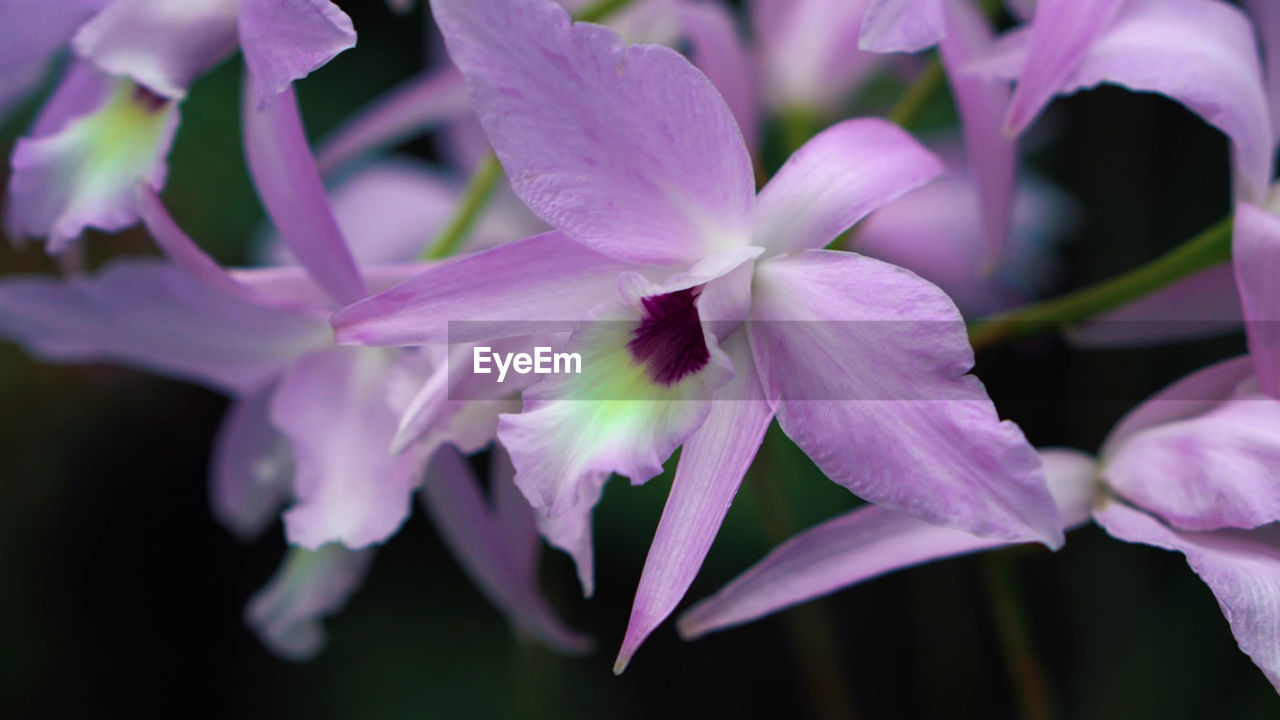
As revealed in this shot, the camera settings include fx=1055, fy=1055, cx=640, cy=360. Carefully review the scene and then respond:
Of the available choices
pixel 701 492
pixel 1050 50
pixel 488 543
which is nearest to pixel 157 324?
pixel 488 543

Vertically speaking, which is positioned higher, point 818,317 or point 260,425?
point 818,317

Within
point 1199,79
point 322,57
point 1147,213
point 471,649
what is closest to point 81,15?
point 322,57

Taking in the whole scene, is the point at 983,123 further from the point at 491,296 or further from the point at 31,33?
the point at 31,33

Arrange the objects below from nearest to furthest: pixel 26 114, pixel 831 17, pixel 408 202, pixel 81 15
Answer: pixel 81 15
pixel 831 17
pixel 408 202
pixel 26 114

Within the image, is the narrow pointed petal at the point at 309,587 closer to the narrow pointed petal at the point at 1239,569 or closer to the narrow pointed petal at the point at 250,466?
the narrow pointed petal at the point at 250,466

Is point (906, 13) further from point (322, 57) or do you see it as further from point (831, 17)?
point (831, 17)

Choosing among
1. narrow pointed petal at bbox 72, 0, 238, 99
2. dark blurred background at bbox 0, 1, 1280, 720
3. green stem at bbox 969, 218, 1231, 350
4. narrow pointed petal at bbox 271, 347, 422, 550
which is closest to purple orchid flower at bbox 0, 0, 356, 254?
narrow pointed petal at bbox 72, 0, 238, 99

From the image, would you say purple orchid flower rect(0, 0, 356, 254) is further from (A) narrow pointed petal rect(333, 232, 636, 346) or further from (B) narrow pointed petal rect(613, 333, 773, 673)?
(B) narrow pointed petal rect(613, 333, 773, 673)
